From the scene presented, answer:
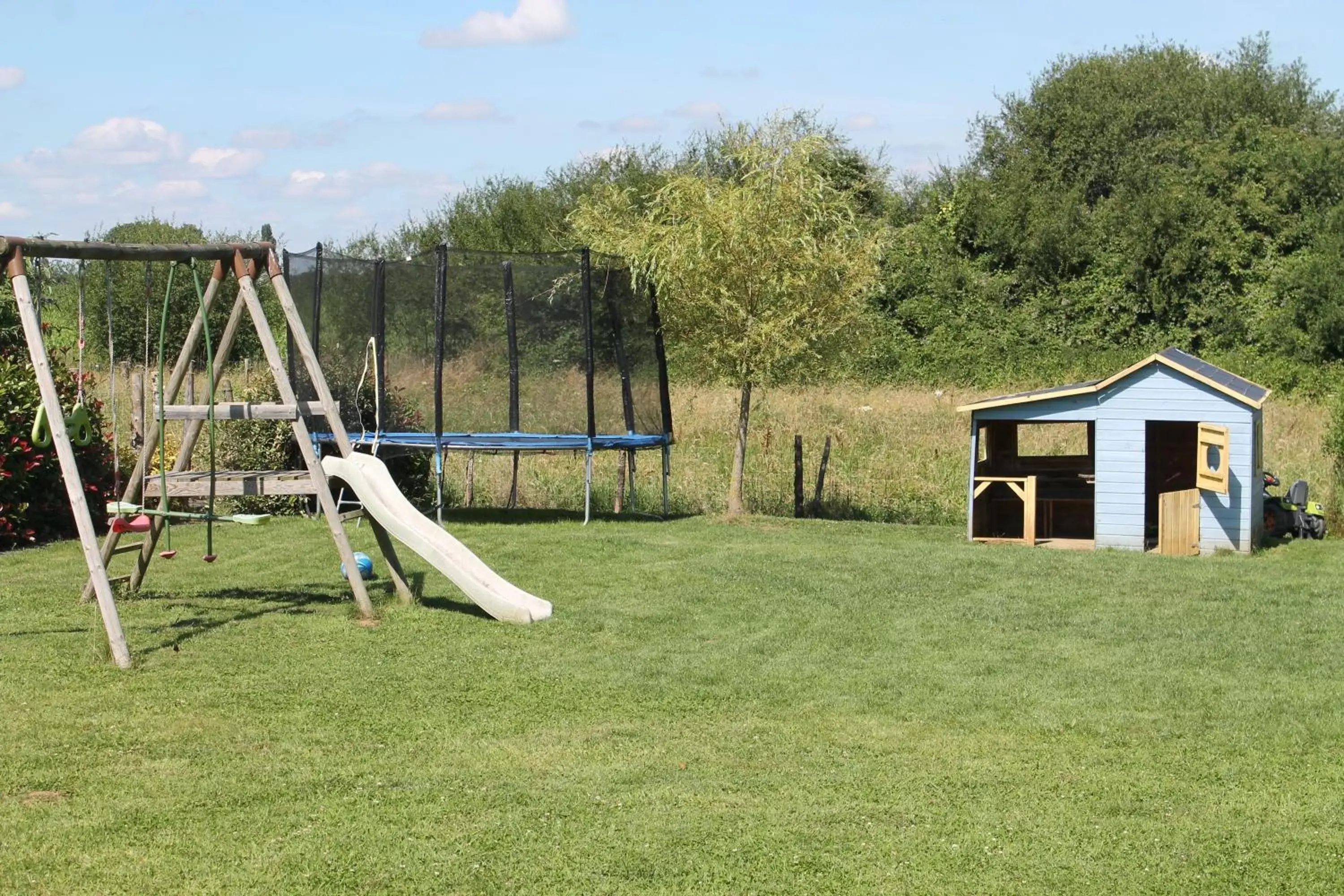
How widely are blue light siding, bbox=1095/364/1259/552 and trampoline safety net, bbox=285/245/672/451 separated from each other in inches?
201

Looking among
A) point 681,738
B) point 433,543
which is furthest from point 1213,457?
point 681,738

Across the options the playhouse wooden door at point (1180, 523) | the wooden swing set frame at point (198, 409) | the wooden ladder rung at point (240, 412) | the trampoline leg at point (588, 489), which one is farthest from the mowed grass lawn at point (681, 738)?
the trampoline leg at point (588, 489)

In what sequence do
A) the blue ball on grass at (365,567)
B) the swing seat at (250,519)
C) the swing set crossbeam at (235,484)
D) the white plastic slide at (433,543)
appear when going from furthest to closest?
the blue ball on grass at (365,567) → the white plastic slide at (433,543) → the swing set crossbeam at (235,484) → the swing seat at (250,519)

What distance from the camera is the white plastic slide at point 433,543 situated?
33.4 ft

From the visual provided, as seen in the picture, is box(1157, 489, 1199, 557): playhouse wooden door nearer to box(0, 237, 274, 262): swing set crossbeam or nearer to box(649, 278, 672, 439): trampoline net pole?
box(649, 278, 672, 439): trampoline net pole

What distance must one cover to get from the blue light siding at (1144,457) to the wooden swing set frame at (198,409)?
8.35 metres

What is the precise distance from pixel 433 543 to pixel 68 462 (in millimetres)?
2757

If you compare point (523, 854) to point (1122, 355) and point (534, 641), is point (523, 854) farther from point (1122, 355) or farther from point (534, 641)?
point (1122, 355)

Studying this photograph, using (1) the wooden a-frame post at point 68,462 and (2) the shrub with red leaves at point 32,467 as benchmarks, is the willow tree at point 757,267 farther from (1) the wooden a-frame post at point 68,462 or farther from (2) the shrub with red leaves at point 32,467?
(1) the wooden a-frame post at point 68,462

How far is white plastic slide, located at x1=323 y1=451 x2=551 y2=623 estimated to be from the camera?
10172mm

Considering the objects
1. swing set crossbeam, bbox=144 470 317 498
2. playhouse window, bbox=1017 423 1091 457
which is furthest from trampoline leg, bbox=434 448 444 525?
playhouse window, bbox=1017 423 1091 457

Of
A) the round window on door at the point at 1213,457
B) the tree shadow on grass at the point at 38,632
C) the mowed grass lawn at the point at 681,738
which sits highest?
the round window on door at the point at 1213,457

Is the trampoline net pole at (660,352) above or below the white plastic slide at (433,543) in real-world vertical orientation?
above

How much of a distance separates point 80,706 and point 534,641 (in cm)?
298
